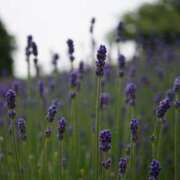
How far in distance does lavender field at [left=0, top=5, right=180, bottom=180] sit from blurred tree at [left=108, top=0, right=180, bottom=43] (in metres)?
10.9

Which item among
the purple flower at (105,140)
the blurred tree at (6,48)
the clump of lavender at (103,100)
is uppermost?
the blurred tree at (6,48)

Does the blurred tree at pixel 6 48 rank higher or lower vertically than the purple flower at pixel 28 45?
higher

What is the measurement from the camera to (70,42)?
2.98 metres

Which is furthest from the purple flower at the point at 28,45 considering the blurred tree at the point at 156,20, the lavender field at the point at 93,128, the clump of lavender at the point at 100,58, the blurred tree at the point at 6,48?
the blurred tree at the point at 156,20

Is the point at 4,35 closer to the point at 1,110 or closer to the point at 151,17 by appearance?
the point at 151,17

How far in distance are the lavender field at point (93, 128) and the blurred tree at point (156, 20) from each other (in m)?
10.9

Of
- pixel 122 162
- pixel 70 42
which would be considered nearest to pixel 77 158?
pixel 70 42

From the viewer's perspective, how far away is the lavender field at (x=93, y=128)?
7.13 feet

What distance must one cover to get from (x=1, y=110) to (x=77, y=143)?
1.12 metres

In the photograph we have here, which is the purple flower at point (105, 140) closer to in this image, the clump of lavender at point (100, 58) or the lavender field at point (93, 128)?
the lavender field at point (93, 128)

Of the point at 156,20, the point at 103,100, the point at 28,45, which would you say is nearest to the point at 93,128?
the point at 103,100

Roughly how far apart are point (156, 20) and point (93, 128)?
16095 millimetres

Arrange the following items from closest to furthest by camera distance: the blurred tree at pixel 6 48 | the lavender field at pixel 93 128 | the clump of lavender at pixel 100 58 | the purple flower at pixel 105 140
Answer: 1. the purple flower at pixel 105 140
2. the clump of lavender at pixel 100 58
3. the lavender field at pixel 93 128
4. the blurred tree at pixel 6 48

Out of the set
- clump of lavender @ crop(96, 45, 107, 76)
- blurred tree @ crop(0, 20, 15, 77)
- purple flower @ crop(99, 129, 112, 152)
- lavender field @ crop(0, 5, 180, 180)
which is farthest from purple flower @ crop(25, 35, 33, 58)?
blurred tree @ crop(0, 20, 15, 77)
